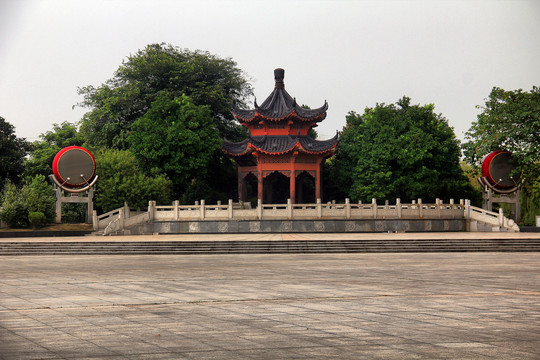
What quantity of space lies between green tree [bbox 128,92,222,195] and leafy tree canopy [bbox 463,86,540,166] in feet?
61.1

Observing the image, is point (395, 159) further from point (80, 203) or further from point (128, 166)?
point (80, 203)

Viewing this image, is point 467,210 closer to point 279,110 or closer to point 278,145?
point 278,145

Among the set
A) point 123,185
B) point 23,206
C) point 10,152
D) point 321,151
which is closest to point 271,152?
point 321,151

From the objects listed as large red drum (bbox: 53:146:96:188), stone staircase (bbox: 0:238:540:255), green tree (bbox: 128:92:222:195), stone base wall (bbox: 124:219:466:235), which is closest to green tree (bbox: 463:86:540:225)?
stone base wall (bbox: 124:219:466:235)

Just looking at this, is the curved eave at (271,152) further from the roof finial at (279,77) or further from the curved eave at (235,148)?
the roof finial at (279,77)

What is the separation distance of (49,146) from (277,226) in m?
30.5

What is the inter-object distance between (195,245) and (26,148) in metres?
29.9

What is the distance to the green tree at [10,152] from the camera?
51.9 metres

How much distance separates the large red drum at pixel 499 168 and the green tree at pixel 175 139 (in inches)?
754

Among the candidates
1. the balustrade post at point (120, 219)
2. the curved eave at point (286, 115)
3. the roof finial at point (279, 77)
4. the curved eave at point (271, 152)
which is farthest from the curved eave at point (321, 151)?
the balustrade post at point (120, 219)

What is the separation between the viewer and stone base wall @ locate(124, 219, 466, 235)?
41094mm

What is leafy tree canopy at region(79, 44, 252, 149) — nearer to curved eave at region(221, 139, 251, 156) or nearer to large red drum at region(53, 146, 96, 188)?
curved eave at region(221, 139, 251, 156)

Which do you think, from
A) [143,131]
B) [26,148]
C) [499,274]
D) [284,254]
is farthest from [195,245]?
[26,148]

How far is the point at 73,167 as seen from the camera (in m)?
41.3
